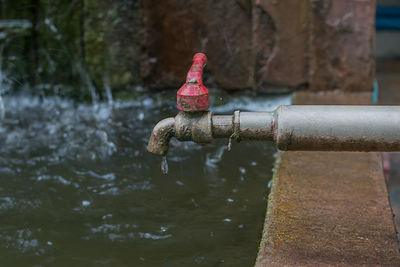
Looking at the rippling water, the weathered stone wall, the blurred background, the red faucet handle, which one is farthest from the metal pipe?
the weathered stone wall

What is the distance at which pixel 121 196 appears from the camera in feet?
7.00

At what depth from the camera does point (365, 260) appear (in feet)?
4.54

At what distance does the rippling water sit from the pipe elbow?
0.39 m

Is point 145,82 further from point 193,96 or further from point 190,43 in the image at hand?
point 193,96

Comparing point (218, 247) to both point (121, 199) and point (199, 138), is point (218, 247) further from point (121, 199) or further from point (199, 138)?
point (121, 199)

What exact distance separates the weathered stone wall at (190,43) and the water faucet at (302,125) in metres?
1.94

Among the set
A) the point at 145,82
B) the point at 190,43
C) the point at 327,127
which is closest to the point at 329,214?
the point at 327,127

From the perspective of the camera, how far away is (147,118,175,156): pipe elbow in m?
1.49

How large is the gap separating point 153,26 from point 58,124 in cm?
93

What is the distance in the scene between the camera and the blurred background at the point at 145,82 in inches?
89.2

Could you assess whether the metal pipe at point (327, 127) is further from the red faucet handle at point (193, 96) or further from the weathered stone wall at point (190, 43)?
the weathered stone wall at point (190, 43)

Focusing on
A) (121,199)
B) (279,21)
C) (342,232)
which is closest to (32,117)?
(121,199)

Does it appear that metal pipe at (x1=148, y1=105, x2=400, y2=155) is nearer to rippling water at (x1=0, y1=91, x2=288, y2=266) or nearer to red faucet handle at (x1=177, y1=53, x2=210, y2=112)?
red faucet handle at (x1=177, y1=53, x2=210, y2=112)

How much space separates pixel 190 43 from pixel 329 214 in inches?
79.1
